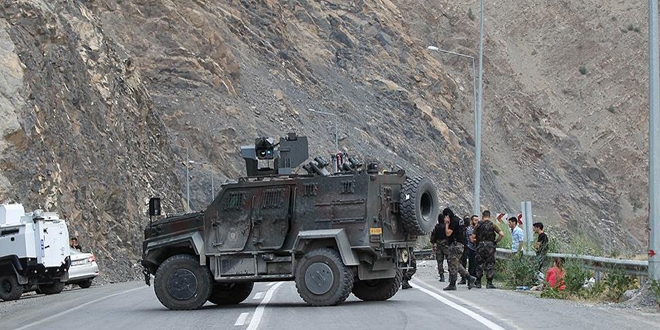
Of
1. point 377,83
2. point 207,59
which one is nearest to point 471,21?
point 377,83

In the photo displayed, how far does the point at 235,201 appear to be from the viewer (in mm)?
20562

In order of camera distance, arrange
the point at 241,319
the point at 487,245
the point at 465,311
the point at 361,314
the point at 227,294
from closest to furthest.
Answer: the point at 241,319, the point at 465,311, the point at 361,314, the point at 227,294, the point at 487,245

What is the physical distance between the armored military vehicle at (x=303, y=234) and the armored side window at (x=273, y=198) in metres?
0.02

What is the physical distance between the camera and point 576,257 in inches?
882

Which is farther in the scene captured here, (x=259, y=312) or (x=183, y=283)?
(x=183, y=283)

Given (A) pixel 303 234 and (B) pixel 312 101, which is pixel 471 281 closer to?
(A) pixel 303 234

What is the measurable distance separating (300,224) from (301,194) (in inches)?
21.0

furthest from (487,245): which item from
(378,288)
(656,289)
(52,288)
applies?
(52,288)

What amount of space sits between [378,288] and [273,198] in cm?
267

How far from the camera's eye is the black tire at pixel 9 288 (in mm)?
30906

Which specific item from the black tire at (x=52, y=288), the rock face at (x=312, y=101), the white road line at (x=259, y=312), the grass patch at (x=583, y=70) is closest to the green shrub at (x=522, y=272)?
the white road line at (x=259, y=312)

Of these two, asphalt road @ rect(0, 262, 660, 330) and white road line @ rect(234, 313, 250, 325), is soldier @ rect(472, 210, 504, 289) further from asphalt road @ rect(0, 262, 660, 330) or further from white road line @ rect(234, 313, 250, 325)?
white road line @ rect(234, 313, 250, 325)

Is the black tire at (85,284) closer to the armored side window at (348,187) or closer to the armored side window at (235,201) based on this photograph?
the armored side window at (235,201)

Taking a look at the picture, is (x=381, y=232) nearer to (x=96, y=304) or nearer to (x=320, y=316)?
(x=320, y=316)
